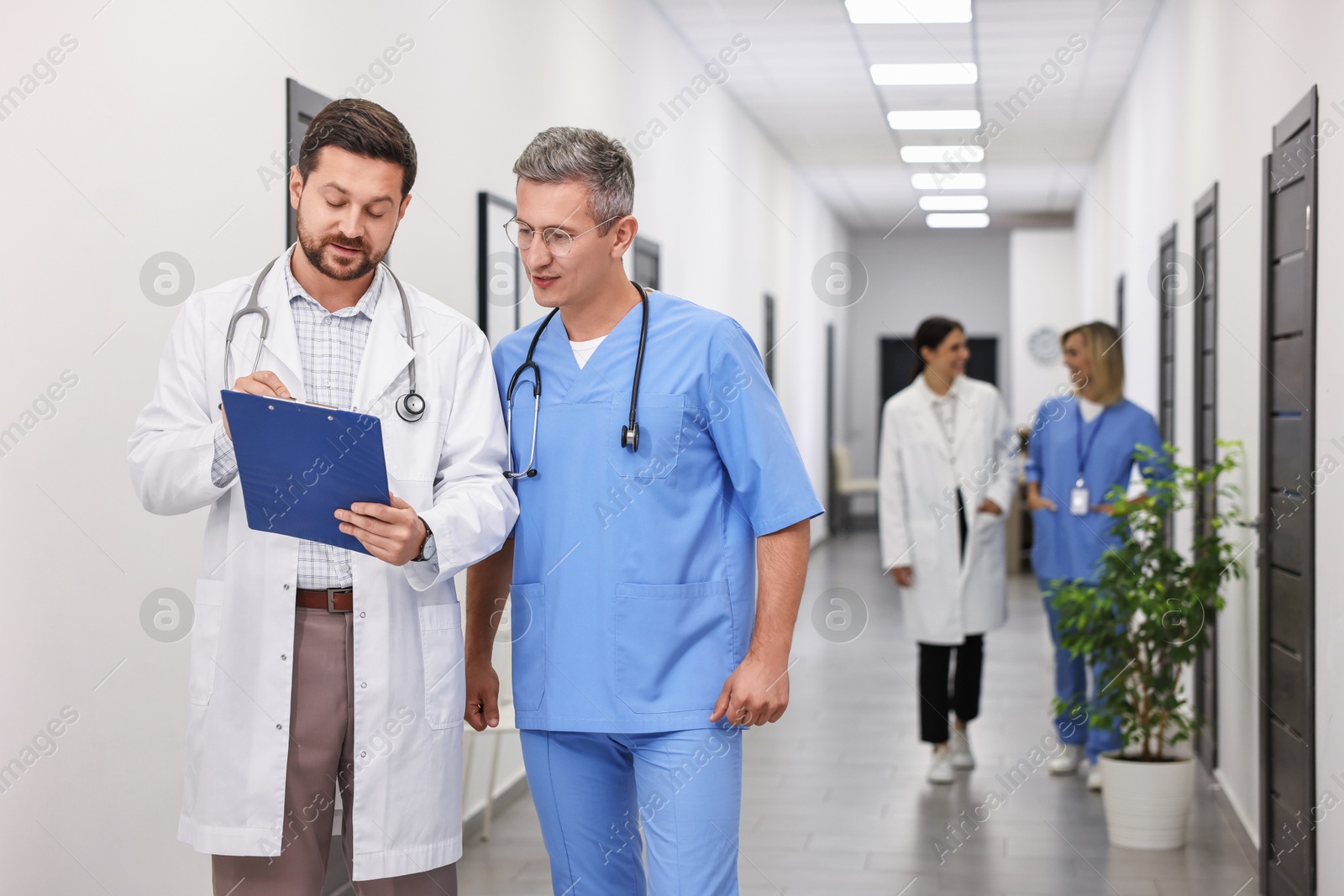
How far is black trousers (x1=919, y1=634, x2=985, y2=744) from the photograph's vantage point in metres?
4.32

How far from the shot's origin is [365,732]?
169cm

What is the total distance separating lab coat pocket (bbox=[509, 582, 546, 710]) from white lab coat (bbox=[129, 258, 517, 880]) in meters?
0.11

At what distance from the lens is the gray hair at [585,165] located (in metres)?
1.75

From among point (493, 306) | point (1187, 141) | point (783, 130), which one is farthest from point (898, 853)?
point (783, 130)

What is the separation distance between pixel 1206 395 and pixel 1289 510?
1652 millimetres

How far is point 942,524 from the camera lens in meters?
4.31

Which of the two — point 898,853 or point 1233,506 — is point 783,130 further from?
point 898,853

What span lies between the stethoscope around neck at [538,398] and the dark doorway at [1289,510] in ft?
5.76

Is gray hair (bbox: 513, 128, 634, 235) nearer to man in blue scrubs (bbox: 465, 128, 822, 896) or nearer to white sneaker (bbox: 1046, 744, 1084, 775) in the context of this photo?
man in blue scrubs (bbox: 465, 128, 822, 896)

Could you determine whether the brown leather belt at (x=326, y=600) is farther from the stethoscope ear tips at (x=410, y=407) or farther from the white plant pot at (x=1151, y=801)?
the white plant pot at (x=1151, y=801)

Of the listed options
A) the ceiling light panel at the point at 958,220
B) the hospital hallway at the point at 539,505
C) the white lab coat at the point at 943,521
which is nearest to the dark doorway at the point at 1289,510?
the hospital hallway at the point at 539,505

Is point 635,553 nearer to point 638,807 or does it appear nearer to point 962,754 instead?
point 638,807

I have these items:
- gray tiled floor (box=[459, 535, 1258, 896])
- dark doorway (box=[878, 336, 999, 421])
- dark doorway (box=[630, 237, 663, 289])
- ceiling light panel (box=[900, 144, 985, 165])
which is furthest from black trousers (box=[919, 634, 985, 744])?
dark doorway (box=[878, 336, 999, 421])

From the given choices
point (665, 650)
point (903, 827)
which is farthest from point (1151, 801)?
point (665, 650)
